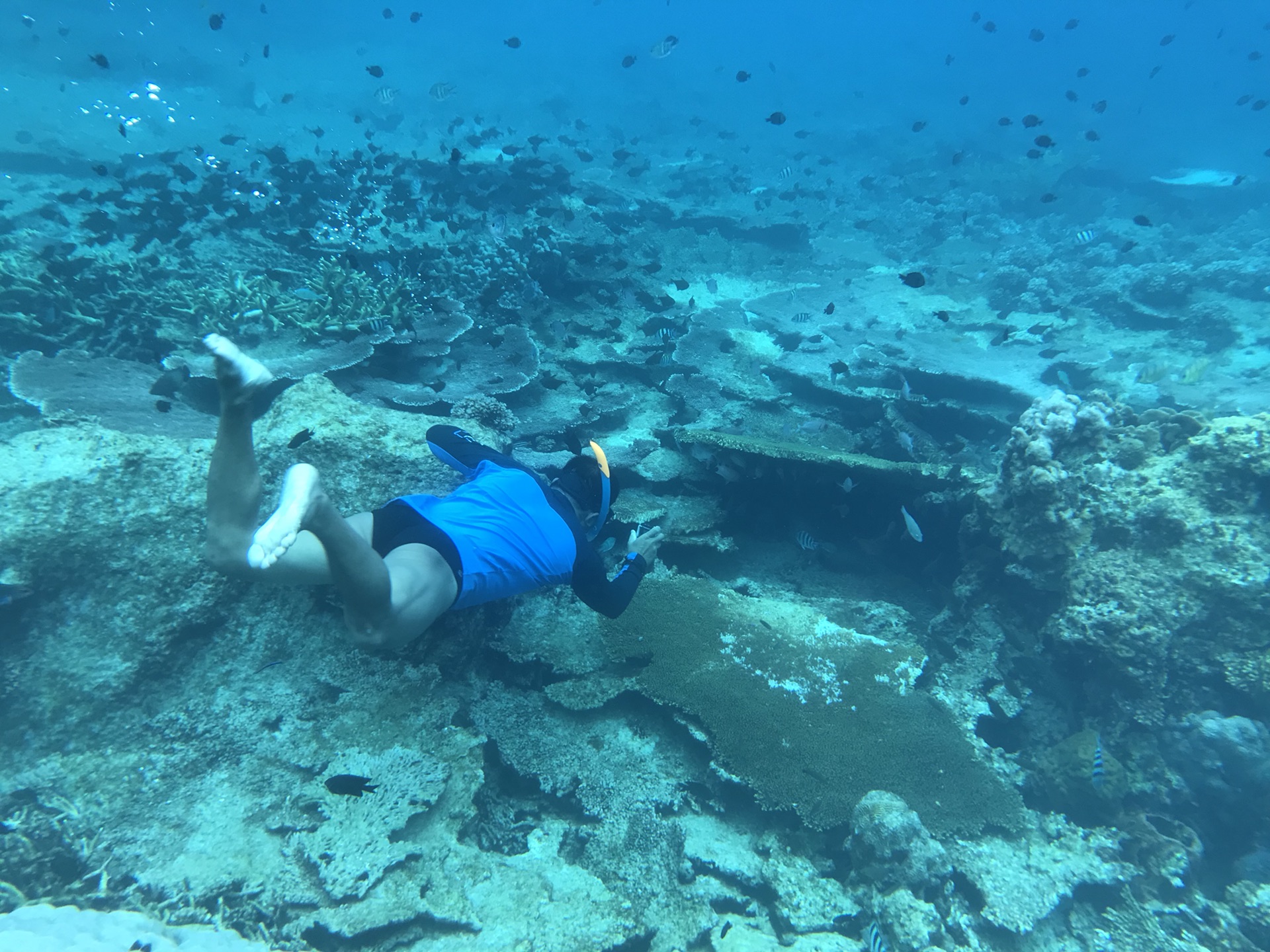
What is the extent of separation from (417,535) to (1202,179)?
43157mm

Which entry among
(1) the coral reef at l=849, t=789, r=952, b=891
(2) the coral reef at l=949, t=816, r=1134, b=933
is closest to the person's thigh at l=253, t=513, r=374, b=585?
(1) the coral reef at l=849, t=789, r=952, b=891

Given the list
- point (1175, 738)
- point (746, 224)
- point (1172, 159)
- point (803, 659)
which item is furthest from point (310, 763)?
point (1172, 159)

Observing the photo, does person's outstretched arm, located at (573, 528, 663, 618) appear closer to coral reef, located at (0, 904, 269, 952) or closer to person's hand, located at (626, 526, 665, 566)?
person's hand, located at (626, 526, 665, 566)

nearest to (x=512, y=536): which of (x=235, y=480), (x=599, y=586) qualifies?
(x=599, y=586)

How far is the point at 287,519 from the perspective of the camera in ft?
7.64

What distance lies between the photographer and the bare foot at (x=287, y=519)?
7.49 ft

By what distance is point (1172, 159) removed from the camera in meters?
37.7

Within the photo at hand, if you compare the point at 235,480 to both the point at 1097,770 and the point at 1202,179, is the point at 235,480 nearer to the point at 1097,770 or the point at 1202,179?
the point at 1097,770

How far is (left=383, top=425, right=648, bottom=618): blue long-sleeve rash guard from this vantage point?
3.29 metres

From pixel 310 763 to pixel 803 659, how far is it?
3.98 metres

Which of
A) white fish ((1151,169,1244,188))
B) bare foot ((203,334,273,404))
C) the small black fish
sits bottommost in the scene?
the small black fish

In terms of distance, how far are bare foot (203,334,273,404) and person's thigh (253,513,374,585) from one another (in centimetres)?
71

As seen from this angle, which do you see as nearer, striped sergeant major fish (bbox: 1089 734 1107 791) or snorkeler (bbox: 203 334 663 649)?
snorkeler (bbox: 203 334 663 649)

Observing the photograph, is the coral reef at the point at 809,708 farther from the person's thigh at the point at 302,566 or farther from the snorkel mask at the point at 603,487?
the person's thigh at the point at 302,566
